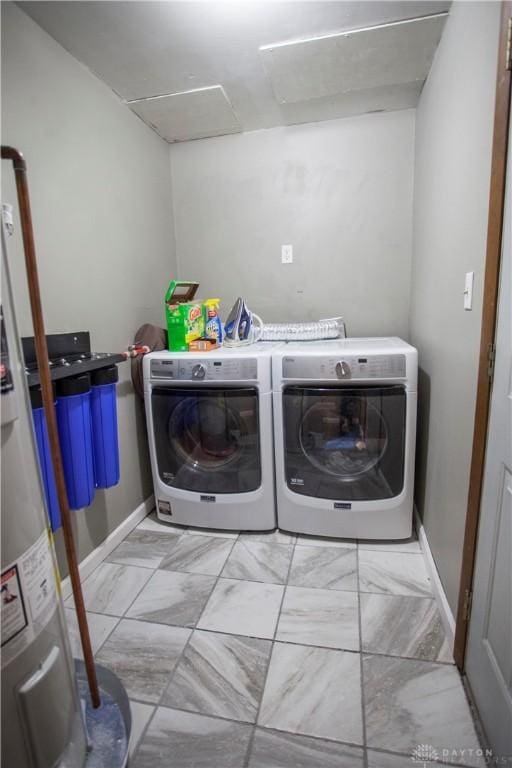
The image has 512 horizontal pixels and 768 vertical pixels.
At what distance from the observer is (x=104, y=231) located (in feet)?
5.57

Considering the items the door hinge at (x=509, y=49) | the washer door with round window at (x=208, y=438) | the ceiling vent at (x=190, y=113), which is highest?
the ceiling vent at (x=190, y=113)

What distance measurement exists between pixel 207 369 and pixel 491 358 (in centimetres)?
114

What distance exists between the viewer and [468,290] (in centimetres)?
109

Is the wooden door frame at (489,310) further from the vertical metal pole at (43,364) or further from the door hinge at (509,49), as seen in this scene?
the vertical metal pole at (43,364)

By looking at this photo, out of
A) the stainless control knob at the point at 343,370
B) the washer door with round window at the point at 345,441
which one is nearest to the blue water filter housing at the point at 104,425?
the washer door with round window at the point at 345,441

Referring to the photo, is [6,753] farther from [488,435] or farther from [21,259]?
[21,259]

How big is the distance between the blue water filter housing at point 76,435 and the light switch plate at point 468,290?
127 centimetres

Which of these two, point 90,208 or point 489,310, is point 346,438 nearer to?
point 489,310

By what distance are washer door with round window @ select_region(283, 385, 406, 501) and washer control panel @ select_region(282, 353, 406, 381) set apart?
0.07m

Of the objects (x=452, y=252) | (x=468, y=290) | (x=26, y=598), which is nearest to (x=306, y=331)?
(x=452, y=252)

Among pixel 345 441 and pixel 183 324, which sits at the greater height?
pixel 183 324

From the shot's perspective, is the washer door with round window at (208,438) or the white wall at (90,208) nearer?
the white wall at (90,208)

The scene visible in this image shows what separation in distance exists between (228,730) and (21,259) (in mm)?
1591

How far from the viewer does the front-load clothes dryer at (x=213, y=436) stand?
1702mm
